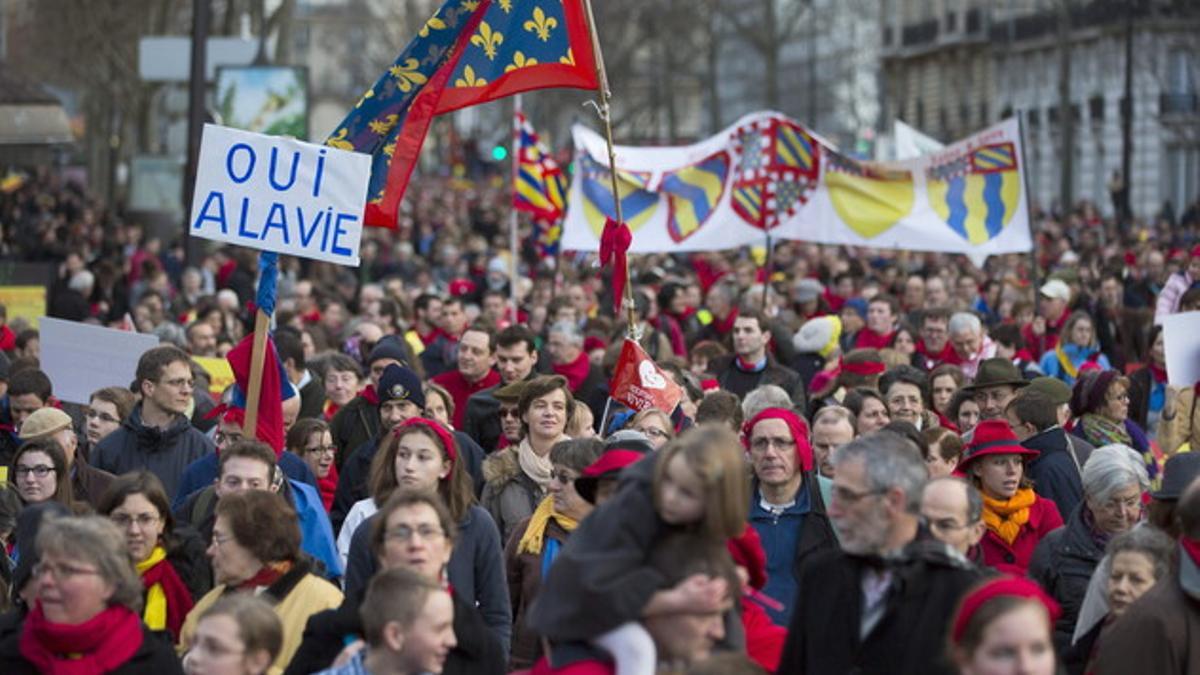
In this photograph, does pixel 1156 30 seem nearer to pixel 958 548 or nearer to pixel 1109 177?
pixel 1109 177

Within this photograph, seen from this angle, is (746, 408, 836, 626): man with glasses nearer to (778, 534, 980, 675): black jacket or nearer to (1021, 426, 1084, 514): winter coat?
(1021, 426, 1084, 514): winter coat

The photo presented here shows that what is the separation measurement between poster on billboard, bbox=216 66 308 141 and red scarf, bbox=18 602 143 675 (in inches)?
960

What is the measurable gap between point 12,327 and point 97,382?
3.85 m

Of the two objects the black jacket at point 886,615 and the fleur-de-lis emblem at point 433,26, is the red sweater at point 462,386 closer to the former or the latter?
the fleur-de-lis emblem at point 433,26

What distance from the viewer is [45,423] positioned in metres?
10.2

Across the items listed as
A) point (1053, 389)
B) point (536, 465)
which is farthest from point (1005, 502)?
point (1053, 389)

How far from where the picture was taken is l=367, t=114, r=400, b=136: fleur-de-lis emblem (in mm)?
11531

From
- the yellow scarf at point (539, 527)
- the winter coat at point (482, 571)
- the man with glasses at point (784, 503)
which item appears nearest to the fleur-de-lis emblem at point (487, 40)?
the man with glasses at point (784, 503)

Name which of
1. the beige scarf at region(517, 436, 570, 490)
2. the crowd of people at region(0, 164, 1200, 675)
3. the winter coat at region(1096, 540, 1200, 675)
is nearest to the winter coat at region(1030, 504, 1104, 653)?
the crowd of people at region(0, 164, 1200, 675)

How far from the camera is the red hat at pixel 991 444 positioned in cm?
927

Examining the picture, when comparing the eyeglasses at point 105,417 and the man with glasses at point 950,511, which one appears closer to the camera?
the man with glasses at point 950,511

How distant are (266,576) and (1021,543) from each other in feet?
9.72

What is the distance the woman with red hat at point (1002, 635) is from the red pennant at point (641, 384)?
5.54 metres

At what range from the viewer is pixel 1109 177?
6762 cm
